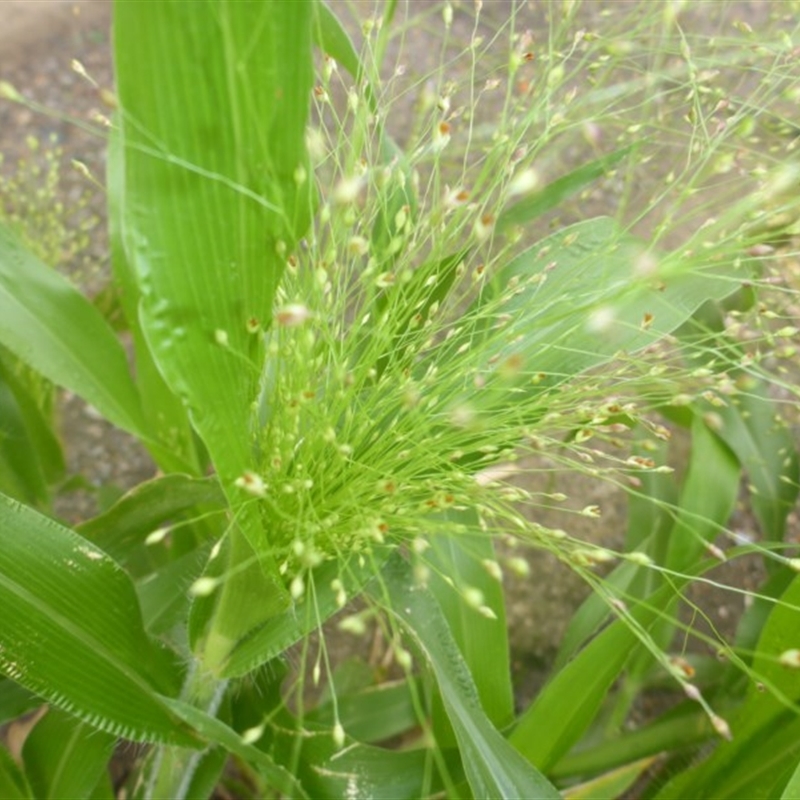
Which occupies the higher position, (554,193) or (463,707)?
(554,193)

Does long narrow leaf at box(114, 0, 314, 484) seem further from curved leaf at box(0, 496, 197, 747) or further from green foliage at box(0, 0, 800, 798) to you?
curved leaf at box(0, 496, 197, 747)

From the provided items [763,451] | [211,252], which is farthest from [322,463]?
[763,451]

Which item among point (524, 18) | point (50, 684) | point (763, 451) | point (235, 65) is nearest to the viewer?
point (235, 65)

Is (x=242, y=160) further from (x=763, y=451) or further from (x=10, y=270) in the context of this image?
(x=763, y=451)

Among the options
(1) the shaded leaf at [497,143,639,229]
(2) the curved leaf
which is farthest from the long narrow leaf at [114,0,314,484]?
(1) the shaded leaf at [497,143,639,229]

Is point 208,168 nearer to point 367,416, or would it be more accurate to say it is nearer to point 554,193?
point 367,416

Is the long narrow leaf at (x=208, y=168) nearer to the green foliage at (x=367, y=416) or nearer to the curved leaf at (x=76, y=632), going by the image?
the green foliage at (x=367, y=416)

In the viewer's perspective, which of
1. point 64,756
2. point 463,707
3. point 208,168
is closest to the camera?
point 208,168

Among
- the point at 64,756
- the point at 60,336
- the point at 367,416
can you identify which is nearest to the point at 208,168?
the point at 367,416

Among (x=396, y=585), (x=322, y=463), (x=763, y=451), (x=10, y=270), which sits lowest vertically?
(x=763, y=451)

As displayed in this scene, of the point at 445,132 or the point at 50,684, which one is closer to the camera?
the point at 445,132
